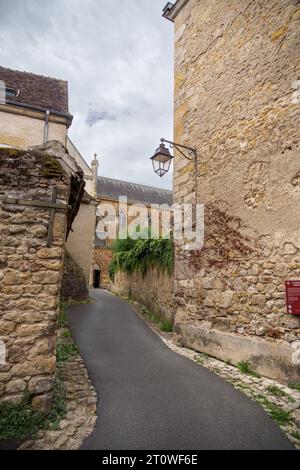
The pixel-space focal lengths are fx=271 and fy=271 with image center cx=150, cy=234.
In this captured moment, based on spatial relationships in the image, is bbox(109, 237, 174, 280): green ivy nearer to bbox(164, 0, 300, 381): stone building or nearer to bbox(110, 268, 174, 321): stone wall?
bbox(110, 268, 174, 321): stone wall

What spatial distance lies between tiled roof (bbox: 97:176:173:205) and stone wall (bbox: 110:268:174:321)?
1655 centimetres

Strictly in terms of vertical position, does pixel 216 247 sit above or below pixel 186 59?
below

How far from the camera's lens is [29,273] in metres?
2.79

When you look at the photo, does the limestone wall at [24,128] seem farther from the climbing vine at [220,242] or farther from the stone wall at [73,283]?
the climbing vine at [220,242]

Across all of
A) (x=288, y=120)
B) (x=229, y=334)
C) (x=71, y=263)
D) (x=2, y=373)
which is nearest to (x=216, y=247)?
(x=229, y=334)

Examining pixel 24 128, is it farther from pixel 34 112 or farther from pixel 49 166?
pixel 49 166

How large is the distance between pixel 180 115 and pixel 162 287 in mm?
4672

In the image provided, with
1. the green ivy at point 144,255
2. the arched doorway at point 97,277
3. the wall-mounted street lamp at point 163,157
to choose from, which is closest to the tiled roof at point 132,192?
the arched doorway at point 97,277

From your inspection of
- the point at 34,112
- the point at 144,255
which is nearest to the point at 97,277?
the point at 144,255

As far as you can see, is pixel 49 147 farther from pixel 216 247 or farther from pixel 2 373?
pixel 216 247

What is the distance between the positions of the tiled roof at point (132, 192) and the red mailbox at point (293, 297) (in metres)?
24.4

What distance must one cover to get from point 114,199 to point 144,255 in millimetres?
18089

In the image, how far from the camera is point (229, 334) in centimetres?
453

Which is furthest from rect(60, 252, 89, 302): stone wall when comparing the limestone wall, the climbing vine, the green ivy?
the climbing vine
